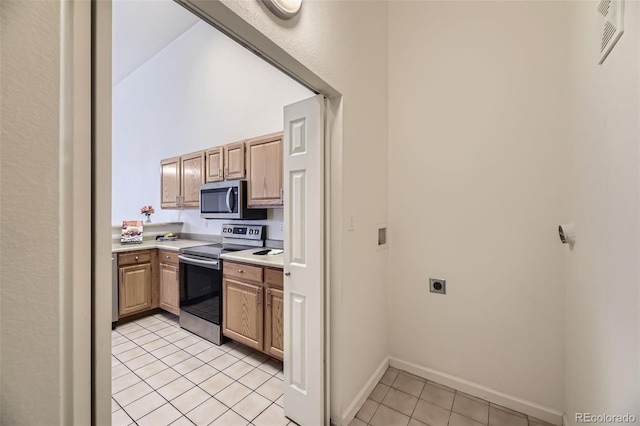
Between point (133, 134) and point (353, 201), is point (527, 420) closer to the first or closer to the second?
point (353, 201)

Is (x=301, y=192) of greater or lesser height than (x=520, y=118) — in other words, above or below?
below

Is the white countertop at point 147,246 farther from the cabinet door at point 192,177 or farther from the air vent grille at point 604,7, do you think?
the air vent grille at point 604,7

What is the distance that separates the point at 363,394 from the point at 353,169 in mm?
1580

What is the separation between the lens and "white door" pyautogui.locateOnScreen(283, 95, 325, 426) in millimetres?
1528

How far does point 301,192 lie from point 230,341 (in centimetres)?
196

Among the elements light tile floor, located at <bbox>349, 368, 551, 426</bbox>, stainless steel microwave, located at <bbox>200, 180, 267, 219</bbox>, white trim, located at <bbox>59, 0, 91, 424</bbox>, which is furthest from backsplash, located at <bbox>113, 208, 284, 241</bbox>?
white trim, located at <bbox>59, 0, 91, 424</bbox>

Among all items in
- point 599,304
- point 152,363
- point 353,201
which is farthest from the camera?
point 152,363

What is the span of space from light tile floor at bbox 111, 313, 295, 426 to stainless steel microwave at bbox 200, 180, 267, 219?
1352 mm

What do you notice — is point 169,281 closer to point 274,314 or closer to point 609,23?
point 274,314

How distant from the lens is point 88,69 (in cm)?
57

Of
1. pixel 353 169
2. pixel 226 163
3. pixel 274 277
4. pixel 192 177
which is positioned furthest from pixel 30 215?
pixel 192 177

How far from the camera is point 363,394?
5.85ft

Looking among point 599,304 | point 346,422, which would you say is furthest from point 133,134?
point 599,304

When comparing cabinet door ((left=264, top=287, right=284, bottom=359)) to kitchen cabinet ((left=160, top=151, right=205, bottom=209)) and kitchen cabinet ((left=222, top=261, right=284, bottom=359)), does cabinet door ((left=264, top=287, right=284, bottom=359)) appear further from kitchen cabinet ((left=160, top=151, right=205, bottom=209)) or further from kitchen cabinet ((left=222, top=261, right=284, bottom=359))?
kitchen cabinet ((left=160, top=151, right=205, bottom=209))
